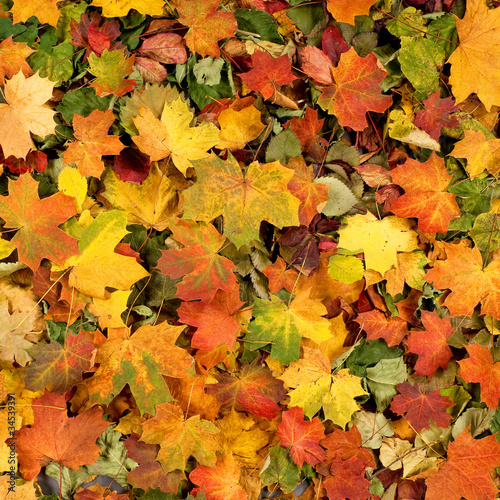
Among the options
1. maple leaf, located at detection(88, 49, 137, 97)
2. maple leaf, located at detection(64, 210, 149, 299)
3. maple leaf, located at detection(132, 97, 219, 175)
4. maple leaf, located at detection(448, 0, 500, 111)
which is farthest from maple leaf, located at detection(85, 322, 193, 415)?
maple leaf, located at detection(448, 0, 500, 111)

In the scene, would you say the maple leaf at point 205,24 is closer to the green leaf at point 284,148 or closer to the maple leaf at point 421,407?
the green leaf at point 284,148

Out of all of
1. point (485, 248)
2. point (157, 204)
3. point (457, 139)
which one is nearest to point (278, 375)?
point (157, 204)

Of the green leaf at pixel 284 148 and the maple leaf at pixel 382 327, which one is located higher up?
the green leaf at pixel 284 148

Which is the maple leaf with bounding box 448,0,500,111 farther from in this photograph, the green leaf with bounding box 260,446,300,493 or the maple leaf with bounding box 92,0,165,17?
the green leaf with bounding box 260,446,300,493

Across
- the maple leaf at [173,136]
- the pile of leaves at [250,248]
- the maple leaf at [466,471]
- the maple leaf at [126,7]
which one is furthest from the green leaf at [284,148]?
the maple leaf at [466,471]

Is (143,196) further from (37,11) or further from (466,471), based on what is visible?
(466,471)

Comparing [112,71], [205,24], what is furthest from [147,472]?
[205,24]

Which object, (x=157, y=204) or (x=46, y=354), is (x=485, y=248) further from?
(x=46, y=354)
